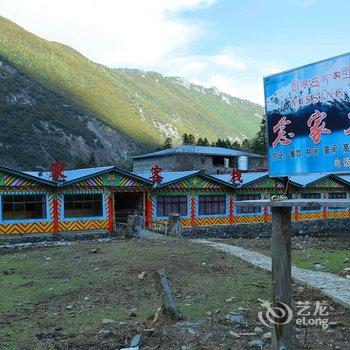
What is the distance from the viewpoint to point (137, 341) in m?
7.36

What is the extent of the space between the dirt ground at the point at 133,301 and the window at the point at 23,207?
906 centimetres

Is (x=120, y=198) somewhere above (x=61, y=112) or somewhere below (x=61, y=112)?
below

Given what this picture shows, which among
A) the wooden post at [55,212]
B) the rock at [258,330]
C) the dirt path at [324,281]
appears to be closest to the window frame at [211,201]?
the wooden post at [55,212]

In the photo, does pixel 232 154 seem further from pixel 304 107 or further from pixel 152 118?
pixel 152 118

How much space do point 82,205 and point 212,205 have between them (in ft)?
31.1

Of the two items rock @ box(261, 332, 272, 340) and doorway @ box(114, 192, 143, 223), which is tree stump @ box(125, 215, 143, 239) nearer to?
doorway @ box(114, 192, 143, 223)

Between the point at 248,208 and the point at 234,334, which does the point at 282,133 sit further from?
the point at 248,208

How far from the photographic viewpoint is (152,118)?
139 m

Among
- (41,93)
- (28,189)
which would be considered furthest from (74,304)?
(41,93)

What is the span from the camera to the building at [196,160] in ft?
162

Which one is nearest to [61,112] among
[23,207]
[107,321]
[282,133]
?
[23,207]

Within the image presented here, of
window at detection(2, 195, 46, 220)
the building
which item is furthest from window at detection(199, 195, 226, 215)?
the building

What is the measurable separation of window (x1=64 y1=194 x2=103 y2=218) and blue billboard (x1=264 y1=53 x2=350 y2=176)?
2297 cm

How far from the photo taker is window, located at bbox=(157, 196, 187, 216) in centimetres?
3170
